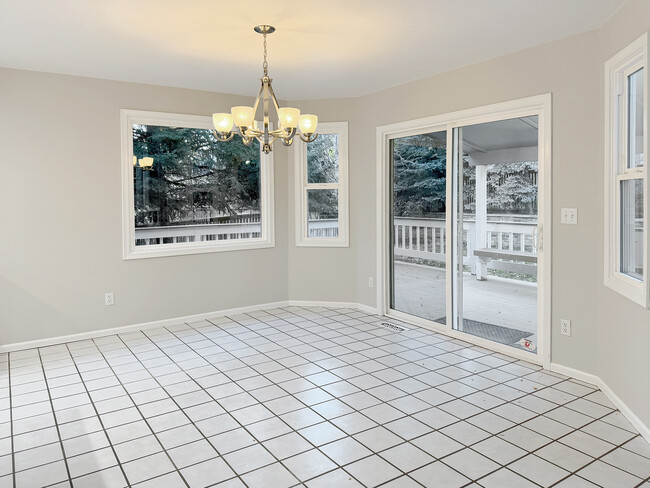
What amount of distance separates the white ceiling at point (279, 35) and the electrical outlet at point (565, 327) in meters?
2.04

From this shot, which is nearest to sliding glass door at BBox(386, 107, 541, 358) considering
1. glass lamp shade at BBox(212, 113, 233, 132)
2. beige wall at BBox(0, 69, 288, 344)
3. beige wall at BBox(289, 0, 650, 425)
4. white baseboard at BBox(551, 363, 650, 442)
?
beige wall at BBox(289, 0, 650, 425)

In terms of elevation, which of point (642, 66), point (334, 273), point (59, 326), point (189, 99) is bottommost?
point (59, 326)

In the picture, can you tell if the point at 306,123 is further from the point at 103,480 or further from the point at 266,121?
the point at 103,480

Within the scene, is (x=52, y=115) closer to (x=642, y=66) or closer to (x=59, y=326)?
(x=59, y=326)

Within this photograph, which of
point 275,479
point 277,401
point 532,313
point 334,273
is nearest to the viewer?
point 275,479

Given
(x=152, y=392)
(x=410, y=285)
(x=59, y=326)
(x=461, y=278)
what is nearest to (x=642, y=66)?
(x=461, y=278)

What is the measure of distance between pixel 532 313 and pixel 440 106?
79.0 inches

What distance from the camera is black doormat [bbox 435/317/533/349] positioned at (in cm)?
404

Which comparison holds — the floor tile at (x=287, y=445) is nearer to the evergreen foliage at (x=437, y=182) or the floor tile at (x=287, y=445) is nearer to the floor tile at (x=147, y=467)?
the floor tile at (x=147, y=467)

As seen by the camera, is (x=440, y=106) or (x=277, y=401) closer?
(x=277, y=401)

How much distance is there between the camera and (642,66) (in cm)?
274

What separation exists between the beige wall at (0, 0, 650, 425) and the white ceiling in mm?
205

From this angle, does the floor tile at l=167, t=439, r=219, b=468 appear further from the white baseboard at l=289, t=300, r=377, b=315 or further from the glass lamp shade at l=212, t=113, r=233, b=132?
the white baseboard at l=289, t=300, r=377, b=315

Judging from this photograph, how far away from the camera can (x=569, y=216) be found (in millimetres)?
3477
